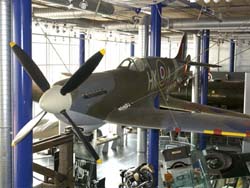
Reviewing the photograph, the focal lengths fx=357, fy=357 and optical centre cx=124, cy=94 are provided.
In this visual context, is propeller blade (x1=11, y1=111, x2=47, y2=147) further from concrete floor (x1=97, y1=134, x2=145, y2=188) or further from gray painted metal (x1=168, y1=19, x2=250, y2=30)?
gray painted metal (x1=168, y1=19, x2=250, y2=30)

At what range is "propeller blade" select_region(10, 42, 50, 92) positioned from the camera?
5.06 metres

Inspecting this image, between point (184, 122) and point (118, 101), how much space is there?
1498 millimetres

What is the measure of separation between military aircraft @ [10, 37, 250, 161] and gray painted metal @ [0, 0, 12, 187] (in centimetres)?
53

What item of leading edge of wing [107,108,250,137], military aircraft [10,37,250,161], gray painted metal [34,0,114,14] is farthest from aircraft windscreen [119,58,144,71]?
gray painted metal [34,0,114,14]

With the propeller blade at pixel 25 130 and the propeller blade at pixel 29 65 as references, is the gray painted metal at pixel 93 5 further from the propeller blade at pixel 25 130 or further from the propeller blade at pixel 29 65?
the propeller blade at pixel 25 130

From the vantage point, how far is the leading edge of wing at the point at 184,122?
7164 millimetres

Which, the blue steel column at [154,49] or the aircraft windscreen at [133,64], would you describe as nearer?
the aircraft windscreen at [133,64]

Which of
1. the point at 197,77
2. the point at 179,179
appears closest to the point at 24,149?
the point at 179,179

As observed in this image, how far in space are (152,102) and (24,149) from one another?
4.56m

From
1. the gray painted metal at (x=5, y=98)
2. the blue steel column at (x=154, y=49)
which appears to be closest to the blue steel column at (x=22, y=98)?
the gray painted metal at (x=5, y=98)

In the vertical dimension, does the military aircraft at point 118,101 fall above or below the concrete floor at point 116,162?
above

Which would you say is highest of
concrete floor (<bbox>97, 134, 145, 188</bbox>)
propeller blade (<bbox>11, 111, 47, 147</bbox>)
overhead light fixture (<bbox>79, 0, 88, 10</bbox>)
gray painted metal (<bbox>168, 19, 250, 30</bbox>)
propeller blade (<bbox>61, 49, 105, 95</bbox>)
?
gray painted metal (<bbox>168, 19, 250, 30</bbox>)

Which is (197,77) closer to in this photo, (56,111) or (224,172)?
(224,172)

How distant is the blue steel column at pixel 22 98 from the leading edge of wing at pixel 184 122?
2.32m
